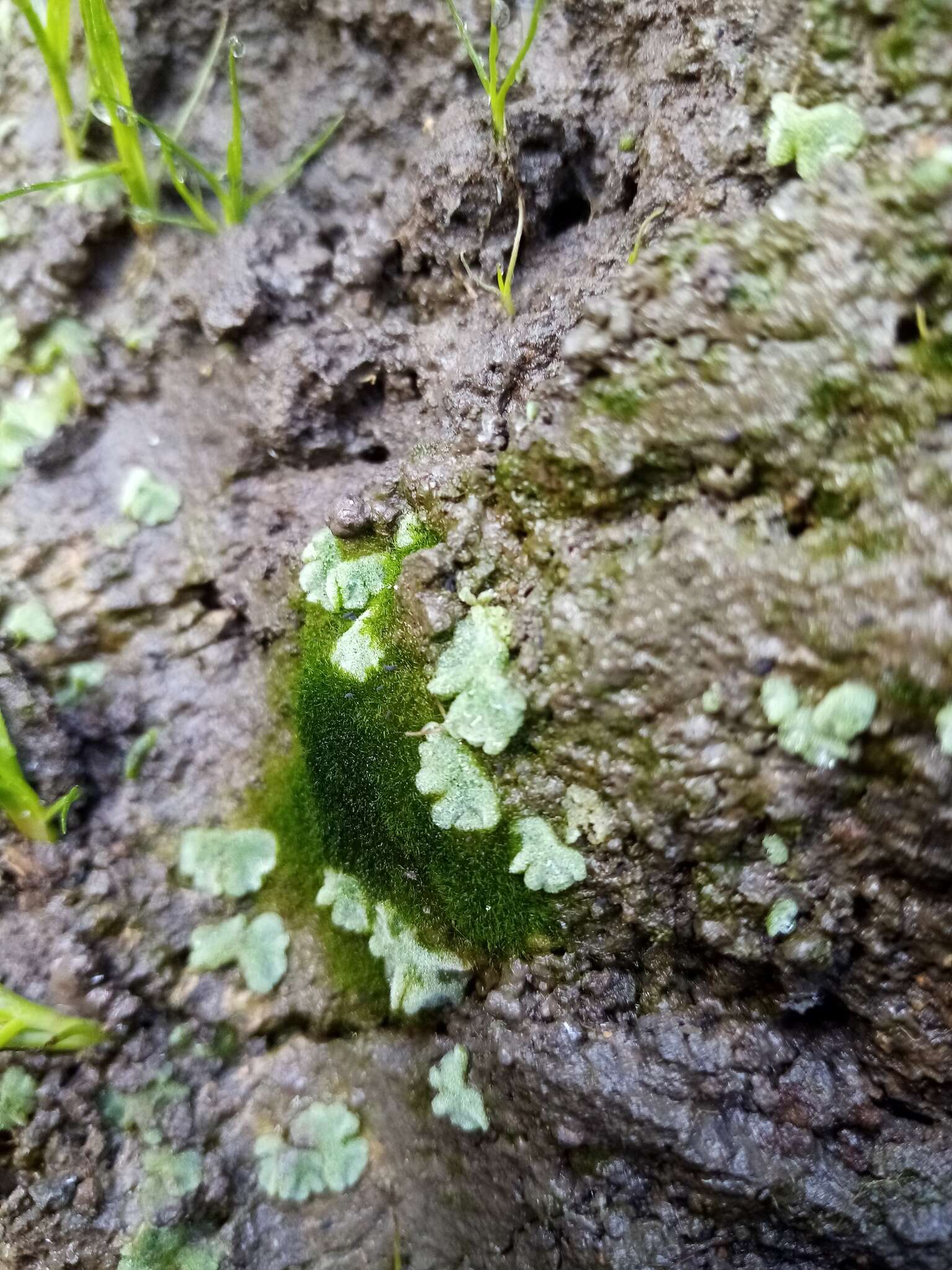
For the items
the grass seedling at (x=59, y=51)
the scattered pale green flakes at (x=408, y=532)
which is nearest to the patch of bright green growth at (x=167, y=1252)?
the scattered pale green flakes at (x=408, y=532)

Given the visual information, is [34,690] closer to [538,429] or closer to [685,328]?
[538,429]

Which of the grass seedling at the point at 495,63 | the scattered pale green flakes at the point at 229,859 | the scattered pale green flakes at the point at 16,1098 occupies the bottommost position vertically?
the scattered pale green flakes at the point at 16,1098

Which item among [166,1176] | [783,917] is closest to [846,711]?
[783,917]

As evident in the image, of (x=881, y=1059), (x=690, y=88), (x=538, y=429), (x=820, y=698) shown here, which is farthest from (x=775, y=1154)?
(x=690, y=88)

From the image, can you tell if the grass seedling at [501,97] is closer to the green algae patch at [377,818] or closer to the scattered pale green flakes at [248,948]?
the green algae patch at [377,818]

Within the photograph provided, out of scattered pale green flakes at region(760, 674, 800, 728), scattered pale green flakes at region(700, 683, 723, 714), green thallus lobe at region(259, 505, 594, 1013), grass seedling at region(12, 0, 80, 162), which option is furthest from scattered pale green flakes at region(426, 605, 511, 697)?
grass seedling at region(12, 0, 80, 162)

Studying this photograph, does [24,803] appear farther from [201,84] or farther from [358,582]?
[201,84]

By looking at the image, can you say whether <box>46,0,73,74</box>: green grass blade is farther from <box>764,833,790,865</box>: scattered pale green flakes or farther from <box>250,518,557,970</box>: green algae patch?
<box>764,833,790,865</box>: scattered pale green flakes
